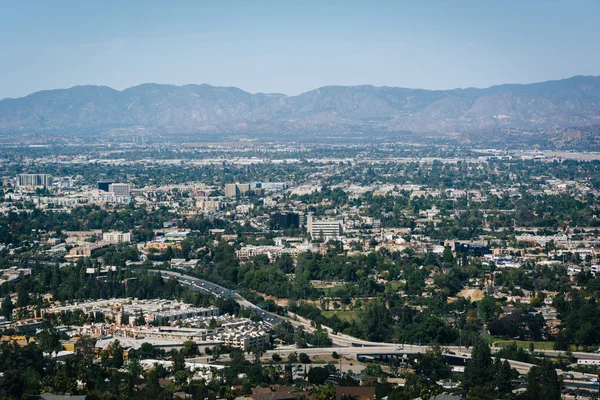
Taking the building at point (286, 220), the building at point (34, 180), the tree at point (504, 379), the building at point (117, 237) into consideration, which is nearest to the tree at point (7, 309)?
the tree at point (504, 379)

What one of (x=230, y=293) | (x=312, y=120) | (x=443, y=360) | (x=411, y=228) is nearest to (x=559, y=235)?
(x=411, y=228)

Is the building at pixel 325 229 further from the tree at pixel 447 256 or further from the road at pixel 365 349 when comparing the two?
the road at pixel 365 349

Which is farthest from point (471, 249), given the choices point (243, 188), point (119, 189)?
point (119, 189)

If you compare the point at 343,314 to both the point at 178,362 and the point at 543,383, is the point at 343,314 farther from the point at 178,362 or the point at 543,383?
the point at 543,383

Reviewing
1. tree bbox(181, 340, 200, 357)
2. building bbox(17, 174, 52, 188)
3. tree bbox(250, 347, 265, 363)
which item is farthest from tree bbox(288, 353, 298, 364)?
building bbox(17, 174, 52, 188)

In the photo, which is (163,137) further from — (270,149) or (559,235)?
(559,235)
